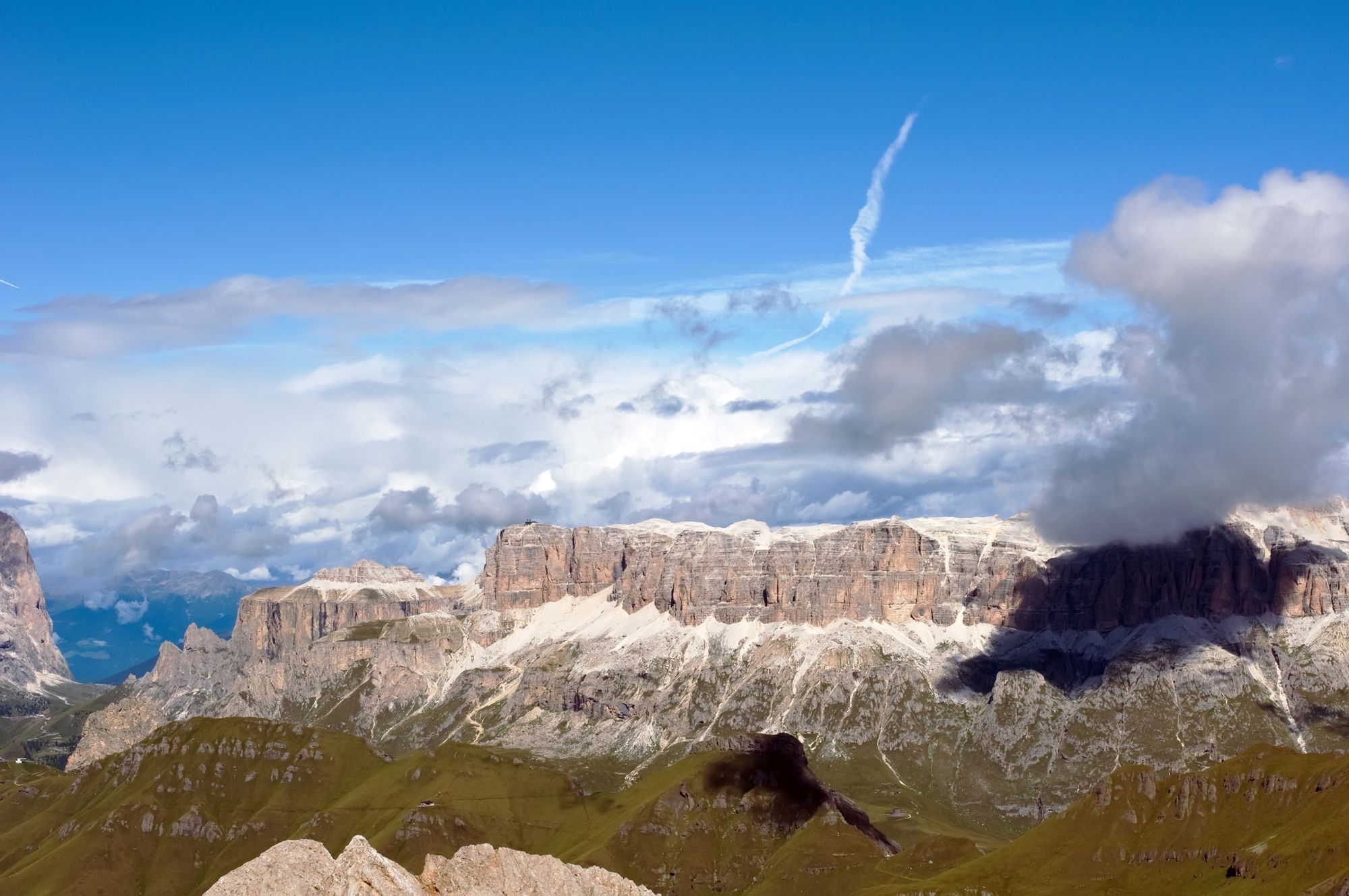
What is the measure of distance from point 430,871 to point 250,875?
2535 centimetres

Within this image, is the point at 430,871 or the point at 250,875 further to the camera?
the point at 430,871

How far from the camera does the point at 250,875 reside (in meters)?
182

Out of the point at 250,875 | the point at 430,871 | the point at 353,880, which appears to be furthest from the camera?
the point at 430,871

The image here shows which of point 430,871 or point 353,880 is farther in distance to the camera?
point 430,871

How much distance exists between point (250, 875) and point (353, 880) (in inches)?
760

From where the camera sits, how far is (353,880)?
17025 centimetres

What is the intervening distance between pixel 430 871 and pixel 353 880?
99.0ft

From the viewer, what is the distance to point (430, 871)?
199 meters

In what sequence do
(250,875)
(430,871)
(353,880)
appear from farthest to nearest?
(430,871)
(250,875)
(353,880)

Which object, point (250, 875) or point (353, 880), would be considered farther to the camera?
point (250, 875)
